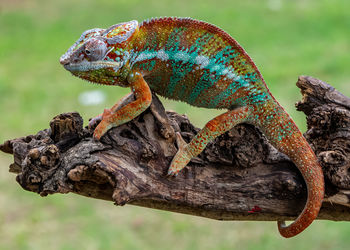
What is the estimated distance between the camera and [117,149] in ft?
6.64

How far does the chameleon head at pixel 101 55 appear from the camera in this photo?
215 cm

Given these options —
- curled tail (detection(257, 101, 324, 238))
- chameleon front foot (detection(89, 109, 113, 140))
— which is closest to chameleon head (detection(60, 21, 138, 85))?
chameleon front foot (detection(89, 109, 113, 140))

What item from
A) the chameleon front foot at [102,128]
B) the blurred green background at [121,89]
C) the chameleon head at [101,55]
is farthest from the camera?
the blurred green background at [121,89]

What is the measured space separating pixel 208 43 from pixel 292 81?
14.9 feet

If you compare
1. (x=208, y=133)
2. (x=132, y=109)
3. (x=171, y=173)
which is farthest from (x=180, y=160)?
(x=132, y=109)

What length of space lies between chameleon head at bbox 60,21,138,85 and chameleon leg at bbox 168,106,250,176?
0.44 meters

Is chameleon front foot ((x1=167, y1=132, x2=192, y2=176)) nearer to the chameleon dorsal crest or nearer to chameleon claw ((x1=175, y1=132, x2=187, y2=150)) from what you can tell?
chameleon claw ((x1=175, y1=132, x2=187, y2=150))

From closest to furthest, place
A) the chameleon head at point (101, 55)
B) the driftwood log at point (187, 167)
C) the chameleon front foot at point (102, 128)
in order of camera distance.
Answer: the driftwood log at point (187, 167) → the chameleon front foot at point (102, 128) → the chameleon head at point (101, 55)

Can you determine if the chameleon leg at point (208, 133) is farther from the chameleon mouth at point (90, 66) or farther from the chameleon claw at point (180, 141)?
the chameleon mouth at point (90, 66)

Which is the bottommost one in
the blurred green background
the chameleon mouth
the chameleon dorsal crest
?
the blurred green background

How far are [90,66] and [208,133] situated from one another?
60cm

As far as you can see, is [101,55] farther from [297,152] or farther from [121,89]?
[121,89]

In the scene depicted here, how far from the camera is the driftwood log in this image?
1.91 meters

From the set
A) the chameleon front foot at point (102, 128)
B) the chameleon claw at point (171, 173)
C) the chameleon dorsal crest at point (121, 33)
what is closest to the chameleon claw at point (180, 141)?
the chameleon claw at point (171, 173)
